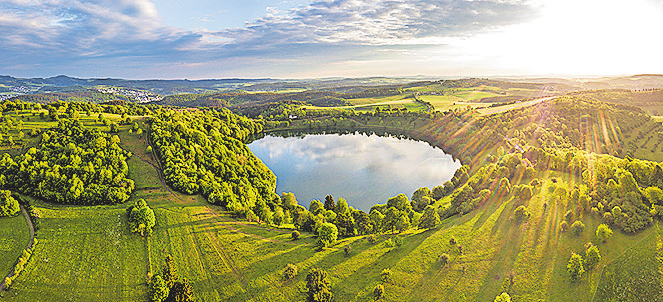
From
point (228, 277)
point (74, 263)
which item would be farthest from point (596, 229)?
point (74, 263)

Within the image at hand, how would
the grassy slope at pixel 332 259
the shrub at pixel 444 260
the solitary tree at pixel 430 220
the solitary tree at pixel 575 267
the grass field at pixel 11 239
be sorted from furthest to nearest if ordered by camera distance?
the solitary tree at pixel 430 220
the shrub at pixel 444 260
the grass field at pixel 11 239
the grassy slope at pixel 332 259
the solitary tree at pixel 575 267

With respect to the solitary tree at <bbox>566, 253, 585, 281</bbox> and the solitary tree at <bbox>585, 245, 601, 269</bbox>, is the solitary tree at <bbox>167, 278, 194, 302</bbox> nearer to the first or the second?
the solitary tree at <bbox>566, 253, 585, 281</bbox>

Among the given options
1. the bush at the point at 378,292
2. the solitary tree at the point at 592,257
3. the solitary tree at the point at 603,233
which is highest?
the solitary tree at the point at 603,233

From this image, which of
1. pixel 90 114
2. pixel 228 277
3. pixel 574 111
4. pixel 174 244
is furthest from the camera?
pixel 574 111

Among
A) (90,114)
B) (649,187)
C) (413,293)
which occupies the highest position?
(90,114)

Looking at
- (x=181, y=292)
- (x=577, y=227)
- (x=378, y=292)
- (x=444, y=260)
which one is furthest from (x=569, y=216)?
(x=181, y=292)

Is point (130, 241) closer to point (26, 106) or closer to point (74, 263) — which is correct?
point (74, 263)

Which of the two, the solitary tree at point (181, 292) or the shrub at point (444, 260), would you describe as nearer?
the solitary tree at point (181, 292)

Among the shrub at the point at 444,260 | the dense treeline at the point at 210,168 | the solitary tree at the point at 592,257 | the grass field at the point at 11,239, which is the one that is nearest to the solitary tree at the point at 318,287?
the shrub at the point at 444,260

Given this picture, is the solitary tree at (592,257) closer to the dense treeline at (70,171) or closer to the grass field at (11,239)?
the dense treeline at (70,171)
